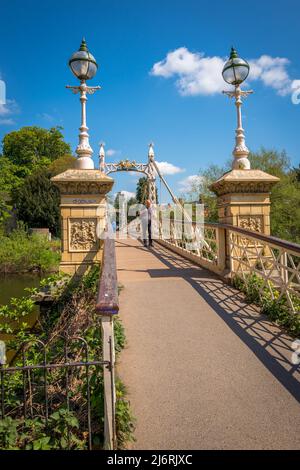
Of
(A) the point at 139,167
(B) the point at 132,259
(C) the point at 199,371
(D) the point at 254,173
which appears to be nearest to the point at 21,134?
(A) the point at 139,167

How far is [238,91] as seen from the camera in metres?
5.95

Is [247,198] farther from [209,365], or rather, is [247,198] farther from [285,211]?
[285,211]

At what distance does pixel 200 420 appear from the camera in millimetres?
2291

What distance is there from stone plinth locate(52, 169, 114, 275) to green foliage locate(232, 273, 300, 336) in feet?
8.41

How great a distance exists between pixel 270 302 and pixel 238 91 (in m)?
3.99

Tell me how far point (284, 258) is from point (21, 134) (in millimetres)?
40153

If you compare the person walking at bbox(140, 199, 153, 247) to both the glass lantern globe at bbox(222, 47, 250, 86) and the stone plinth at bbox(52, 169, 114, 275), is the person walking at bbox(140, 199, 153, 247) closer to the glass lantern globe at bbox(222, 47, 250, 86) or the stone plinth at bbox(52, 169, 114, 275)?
the stone plinth at bbox(52, 169, 114, 275)

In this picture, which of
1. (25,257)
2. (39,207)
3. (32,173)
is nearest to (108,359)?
(25,257)

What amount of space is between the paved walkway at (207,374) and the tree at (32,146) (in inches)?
1396

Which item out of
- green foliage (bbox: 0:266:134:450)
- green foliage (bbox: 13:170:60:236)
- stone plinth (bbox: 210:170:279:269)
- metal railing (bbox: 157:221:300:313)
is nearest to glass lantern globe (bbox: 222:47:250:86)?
stone plinth (bbox: 210:170:279:269)

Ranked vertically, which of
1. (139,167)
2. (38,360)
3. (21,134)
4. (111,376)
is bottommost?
(38,360)

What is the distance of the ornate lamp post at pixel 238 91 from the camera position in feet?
18.4

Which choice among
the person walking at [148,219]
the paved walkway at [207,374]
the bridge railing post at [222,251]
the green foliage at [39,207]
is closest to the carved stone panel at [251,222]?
the bridge railing post at [222,251]
